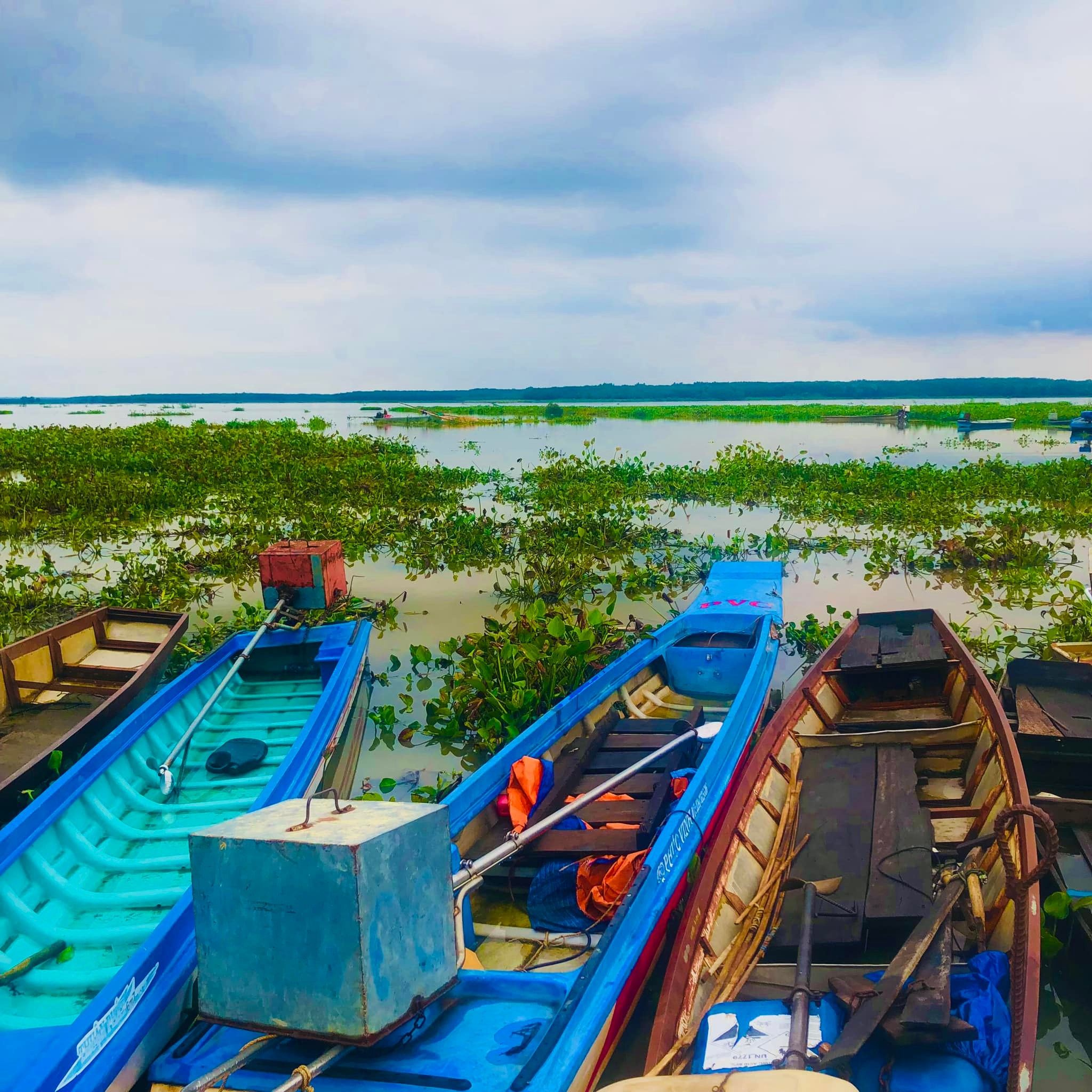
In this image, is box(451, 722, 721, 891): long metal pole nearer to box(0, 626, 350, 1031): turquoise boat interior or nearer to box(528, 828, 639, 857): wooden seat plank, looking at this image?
box(528, 828, 639, 857): wooden seat plank

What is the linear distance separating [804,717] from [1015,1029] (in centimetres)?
302

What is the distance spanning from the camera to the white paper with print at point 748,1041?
299cm

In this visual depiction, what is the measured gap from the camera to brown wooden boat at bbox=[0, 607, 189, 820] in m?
5.55

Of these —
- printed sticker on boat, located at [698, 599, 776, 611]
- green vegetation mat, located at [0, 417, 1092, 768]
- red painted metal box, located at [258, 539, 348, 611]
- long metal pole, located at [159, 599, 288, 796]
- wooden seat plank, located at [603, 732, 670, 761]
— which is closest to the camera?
long metal pole, located at [159, 599, 288, 796]

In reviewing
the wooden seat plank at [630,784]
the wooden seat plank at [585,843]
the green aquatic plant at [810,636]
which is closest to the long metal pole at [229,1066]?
the wooden seat plank at [585,843]

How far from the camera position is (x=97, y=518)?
14.5 meters

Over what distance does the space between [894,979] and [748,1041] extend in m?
0.60

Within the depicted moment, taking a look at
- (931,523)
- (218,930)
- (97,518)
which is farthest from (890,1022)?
(97,518)

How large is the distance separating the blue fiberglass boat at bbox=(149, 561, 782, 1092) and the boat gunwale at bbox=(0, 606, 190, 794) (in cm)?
280

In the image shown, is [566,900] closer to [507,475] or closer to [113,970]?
[113,970]

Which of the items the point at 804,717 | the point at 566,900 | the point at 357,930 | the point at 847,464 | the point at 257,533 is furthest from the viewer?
the point at 847,464

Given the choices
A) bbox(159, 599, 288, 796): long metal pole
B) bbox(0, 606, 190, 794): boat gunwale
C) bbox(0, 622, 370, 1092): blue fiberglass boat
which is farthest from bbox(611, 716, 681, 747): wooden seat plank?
bbox(0, 606, 190, 794): boat gunwale

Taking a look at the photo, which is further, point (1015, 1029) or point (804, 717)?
point (804, 717)

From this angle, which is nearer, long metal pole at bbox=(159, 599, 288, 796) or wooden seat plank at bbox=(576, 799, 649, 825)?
wooden seat plank at bbox=(576, 799, 649, 825)
